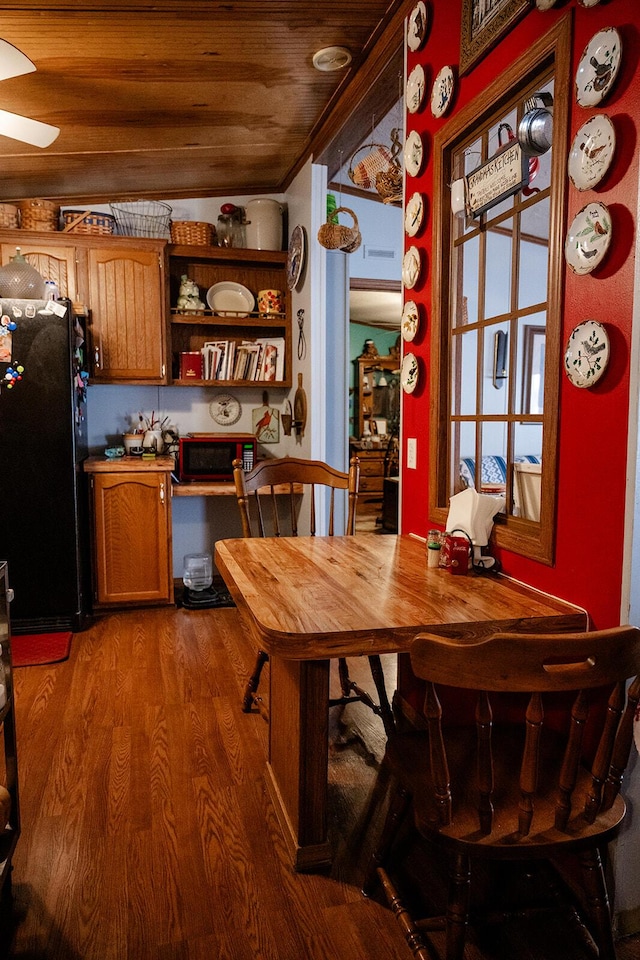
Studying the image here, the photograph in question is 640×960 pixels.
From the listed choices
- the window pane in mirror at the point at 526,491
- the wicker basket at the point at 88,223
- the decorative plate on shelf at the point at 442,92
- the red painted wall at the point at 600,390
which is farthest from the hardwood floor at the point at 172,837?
the wicker basket at the point at 88,223

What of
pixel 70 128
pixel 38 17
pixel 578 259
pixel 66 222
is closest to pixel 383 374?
pixel 66 222

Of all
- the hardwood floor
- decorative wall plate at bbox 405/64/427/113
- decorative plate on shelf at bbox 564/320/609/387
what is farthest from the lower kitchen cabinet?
decorative plate on shelf at bbox 564/320/609/387

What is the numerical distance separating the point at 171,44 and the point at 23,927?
3.03 metres

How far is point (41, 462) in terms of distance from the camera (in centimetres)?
350

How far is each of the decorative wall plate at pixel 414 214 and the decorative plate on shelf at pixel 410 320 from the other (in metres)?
0.26

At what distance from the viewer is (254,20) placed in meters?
2.51

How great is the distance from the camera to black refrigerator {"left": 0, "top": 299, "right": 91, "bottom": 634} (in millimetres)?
3410

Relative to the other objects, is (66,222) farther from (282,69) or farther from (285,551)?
(285,551)

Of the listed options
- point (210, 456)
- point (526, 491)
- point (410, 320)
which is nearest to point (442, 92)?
point (410, 320)

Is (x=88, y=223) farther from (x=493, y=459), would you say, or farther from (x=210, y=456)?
(x=493, y=459)

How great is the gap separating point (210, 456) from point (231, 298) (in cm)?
113

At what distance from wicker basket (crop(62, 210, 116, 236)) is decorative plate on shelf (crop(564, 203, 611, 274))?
3.23 metres

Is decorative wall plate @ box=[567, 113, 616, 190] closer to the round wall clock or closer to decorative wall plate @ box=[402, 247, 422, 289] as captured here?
decorative wall plate @ box=[402, 247, 422, 289]

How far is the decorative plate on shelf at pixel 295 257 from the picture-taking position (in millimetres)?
3986
